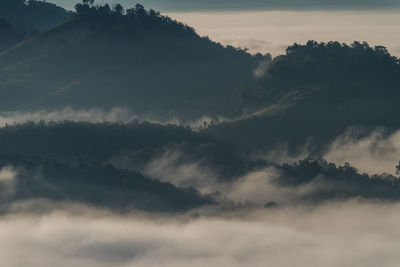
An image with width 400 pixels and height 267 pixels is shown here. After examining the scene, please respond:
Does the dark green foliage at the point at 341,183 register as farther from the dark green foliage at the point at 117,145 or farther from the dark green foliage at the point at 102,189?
the dark green foliage at the point at 102,189

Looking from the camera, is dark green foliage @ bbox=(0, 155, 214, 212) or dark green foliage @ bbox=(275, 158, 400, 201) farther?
dark green foliage @ bbox=(275, 158, 400, 201)

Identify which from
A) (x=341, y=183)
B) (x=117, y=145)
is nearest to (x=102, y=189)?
(x=117, y=145)

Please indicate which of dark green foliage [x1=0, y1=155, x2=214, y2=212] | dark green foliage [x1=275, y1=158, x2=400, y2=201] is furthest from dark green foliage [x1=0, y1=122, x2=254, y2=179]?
dark green foliage [x1=275, y1=158, x2=400, y2=201]

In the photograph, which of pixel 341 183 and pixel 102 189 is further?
pixel 341 183

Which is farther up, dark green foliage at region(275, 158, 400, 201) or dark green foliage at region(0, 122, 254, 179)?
dark green foliage at region(0, 122, 254, 179)

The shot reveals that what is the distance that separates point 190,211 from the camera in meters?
166

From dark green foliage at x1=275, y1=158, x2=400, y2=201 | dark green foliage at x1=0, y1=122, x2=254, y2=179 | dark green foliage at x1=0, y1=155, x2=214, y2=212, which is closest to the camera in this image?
dark green foliage at x1=0, y1=155, x2=214, y2=212

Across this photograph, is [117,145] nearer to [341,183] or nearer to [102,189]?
[102,189]

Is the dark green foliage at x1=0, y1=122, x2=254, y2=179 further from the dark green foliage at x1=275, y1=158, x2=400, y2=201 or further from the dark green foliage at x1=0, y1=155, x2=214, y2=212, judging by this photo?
the dark green foliage at x1=275, y1=158, x2=400, y2=201

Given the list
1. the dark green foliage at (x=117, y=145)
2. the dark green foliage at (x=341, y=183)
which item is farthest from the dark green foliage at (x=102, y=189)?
the dark green foliage at (x=341, y=183)

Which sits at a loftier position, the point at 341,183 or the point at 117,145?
the point at 117,145

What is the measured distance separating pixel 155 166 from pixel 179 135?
11422 mm

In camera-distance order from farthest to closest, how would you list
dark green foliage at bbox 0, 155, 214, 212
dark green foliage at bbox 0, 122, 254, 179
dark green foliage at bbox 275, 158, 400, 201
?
dark green foliage at bbox 0, 122, 254, 179, dark green foliage at bbox 275, 158, 400, 201, dark green foliage at bbox 0, 155, 214, 212

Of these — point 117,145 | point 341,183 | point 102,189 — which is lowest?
point 341,183
